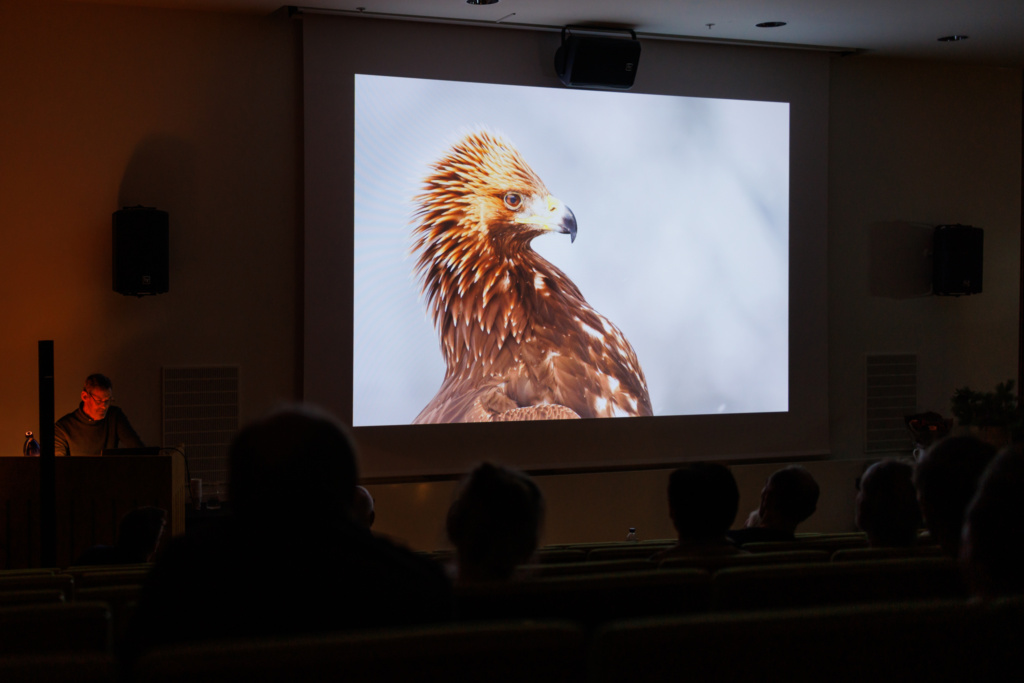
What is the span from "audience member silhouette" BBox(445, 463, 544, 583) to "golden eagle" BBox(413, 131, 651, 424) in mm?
3511

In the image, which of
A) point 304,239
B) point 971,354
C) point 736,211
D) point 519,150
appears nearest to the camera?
point 304,239

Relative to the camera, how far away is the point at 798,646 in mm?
1067

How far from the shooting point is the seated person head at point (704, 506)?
2.35 metres

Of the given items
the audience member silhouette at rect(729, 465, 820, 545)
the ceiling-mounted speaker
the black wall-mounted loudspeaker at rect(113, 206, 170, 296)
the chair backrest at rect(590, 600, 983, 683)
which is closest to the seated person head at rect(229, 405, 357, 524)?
the chair backrest at rect(590, 600, 983, 683)

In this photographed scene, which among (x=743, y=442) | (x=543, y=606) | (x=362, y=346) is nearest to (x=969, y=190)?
(x=743, y=442)

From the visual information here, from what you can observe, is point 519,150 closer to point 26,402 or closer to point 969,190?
point 26,402

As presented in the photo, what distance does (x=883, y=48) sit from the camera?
6195 mm

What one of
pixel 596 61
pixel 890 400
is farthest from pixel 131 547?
pixel 890 400

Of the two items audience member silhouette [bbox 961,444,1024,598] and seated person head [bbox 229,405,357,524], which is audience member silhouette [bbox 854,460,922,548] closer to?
audience member silhouette [bbox 961,444,1024,598]

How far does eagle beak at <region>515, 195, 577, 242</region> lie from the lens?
547cm

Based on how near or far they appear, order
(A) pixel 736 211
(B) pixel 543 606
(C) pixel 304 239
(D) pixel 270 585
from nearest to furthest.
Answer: (D) pixel 270 585 → (B) pixel 543 606 → (C) pixel 304 239 → (A) pixel 736 211

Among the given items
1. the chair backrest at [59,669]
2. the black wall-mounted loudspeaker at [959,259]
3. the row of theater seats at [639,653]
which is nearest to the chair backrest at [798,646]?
the row of theater seats at [639,653]

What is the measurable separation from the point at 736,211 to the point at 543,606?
16.3ft

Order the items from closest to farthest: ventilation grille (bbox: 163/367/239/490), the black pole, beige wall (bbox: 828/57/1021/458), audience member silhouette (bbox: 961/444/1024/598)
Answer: audience member silhouette (bbox: 961/444/1024/598) < the black pole < ventilation grille (bbox: 163/367/239/490) < beige wall (bbox: 828/57/1021/458)
